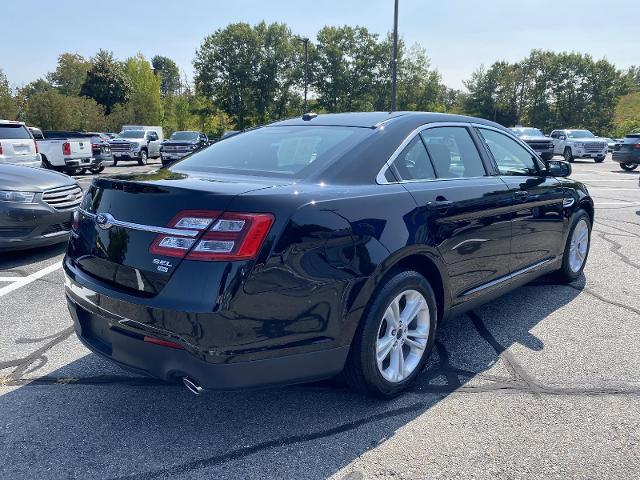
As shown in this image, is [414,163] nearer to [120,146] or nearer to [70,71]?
[120,146]

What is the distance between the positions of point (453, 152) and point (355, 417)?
6.40 ft

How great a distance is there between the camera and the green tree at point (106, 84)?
5464 cm

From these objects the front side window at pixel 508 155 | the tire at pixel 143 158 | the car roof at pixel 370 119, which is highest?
the car roof at pixel 370 119

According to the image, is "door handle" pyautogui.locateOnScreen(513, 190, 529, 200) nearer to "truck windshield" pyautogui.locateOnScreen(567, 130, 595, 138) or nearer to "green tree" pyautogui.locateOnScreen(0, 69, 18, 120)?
"truck windshield" pyautogui.locateOnScreen(567, 130, 595, 138)

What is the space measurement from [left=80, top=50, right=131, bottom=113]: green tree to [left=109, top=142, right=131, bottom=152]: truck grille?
3223cm

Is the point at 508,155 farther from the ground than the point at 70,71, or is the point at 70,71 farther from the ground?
the point at 70,71

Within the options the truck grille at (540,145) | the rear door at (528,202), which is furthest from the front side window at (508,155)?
the truck grille at (540,145)

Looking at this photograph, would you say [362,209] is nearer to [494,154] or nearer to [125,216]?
[125,216]

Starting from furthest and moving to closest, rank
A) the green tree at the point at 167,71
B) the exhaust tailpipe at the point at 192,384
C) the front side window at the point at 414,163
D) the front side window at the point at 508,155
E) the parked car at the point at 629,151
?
the green tree at the point at 167,71 → the parked car at the point at 629,151 → the front side window at the point at 508,155 → the front side window at the point at 414,163 → the exhaust tailpipe at the point at 192,384

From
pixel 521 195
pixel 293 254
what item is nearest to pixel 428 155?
pixel 521 195

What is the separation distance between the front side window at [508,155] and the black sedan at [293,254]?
1.27 feet

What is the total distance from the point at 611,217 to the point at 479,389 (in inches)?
309

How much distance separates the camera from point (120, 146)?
25.5 meters

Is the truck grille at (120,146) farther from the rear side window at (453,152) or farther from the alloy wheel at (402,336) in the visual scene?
the alloy wheel at (402,336)
